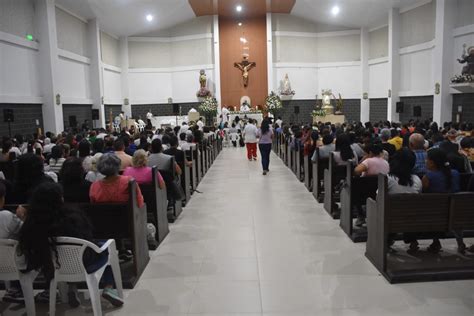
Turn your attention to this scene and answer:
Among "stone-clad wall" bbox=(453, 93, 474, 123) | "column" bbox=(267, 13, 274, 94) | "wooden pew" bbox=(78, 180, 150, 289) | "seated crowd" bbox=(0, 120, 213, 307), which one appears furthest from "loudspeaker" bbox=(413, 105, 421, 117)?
"wooden pew" bbox=(78, 180, 150, 289)

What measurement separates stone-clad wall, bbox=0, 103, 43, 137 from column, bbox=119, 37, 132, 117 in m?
8.90

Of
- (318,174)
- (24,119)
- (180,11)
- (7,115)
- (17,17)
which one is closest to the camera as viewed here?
(318,174)

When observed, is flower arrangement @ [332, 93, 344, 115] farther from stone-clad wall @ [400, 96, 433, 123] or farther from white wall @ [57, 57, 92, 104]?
white wall @ [57, 57, 92, 104]

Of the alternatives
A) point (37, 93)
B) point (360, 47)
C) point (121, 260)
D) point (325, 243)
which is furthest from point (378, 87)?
point (121, 260)

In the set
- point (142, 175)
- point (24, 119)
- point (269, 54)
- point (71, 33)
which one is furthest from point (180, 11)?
point (142, 175)

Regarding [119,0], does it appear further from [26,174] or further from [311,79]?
[26,174]

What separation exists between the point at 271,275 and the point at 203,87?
63.5 ft

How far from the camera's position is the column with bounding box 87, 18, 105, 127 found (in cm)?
1839

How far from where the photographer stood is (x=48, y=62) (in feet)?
46.4

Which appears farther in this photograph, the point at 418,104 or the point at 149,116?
the point at 149,116

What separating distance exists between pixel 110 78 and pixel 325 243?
59.5 ft

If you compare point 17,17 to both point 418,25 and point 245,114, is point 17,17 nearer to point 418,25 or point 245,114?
point 245,114

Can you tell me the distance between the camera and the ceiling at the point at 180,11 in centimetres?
1750

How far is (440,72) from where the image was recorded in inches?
612
